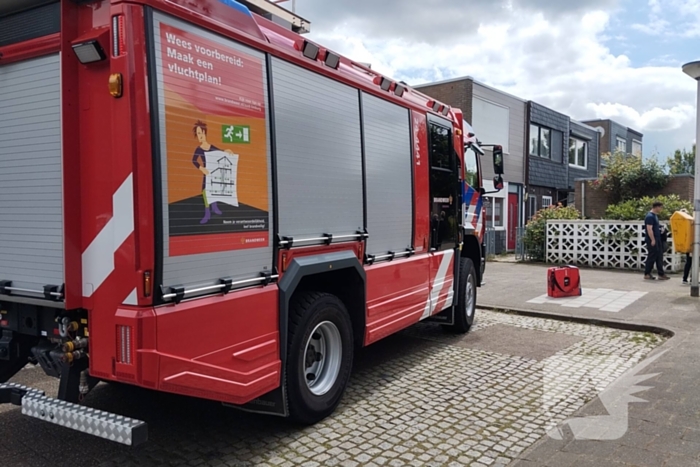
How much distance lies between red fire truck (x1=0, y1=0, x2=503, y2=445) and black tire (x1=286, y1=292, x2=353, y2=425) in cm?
2

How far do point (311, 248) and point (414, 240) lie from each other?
1.95 metres

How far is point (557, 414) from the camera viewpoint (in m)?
4.60

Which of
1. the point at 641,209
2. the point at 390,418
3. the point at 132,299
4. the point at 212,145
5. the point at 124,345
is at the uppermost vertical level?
the point at 212,145

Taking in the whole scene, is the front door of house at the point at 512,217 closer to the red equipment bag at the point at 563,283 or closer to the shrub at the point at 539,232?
the shrub at the point at 539,232

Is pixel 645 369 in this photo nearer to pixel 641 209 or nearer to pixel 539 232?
pixel 539 232

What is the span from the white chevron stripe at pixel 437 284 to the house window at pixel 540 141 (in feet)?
59.2

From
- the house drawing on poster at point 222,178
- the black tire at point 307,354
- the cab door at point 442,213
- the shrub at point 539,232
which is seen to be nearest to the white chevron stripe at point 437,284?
the cab door at point 442,213

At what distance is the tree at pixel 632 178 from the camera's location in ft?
67.3

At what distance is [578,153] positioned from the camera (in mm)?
28234

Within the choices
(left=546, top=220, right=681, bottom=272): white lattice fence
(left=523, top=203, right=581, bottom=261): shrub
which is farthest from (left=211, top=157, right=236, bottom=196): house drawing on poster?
(left=523, top=203, right=581, bottom=261): shrub

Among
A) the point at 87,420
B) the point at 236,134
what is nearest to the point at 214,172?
the point at 236,134

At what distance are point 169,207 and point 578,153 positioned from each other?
28.3m

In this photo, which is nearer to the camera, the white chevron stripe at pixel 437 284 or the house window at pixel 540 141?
the white chevron stripe at pixel 437 284

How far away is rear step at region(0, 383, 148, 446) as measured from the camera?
119 inches
